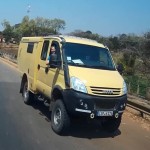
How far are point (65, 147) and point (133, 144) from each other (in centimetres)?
175

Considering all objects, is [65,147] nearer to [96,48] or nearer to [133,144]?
[133,144]

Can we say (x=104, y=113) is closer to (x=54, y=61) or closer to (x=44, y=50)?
(x=54, y=61)

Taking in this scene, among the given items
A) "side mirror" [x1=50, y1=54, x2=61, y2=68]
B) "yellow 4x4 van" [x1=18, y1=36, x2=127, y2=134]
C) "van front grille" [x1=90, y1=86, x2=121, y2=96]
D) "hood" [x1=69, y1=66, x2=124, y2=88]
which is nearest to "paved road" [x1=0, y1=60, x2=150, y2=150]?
"yellow 4x4 van" [x1=18, y1=36, x2=127, y2=134]

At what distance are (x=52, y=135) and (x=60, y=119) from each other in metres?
0.42

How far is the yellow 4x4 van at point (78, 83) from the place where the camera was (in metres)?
8.25

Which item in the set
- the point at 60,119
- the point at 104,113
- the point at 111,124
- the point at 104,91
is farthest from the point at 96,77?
the point at 111,124

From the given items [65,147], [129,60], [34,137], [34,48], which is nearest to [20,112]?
[34,48]

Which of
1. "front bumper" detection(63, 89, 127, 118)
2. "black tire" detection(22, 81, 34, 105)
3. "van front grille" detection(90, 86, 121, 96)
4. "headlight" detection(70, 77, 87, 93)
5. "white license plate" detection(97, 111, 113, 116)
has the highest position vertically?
"headlight" detection(70, 77, 87, 93)

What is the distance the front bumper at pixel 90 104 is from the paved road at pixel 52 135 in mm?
607

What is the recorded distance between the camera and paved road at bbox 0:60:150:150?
7.50 metres

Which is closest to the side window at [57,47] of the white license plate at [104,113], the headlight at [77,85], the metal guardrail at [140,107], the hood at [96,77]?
the hood at [96,77]

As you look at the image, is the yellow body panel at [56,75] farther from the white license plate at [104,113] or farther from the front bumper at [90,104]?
the white license plate at [104,113]

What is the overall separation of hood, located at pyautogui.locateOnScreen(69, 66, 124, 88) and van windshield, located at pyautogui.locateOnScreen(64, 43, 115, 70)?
0.27 metres

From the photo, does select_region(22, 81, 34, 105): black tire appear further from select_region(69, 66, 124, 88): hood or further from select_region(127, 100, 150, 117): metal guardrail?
select_region(69, 66, 124, 88): hood
